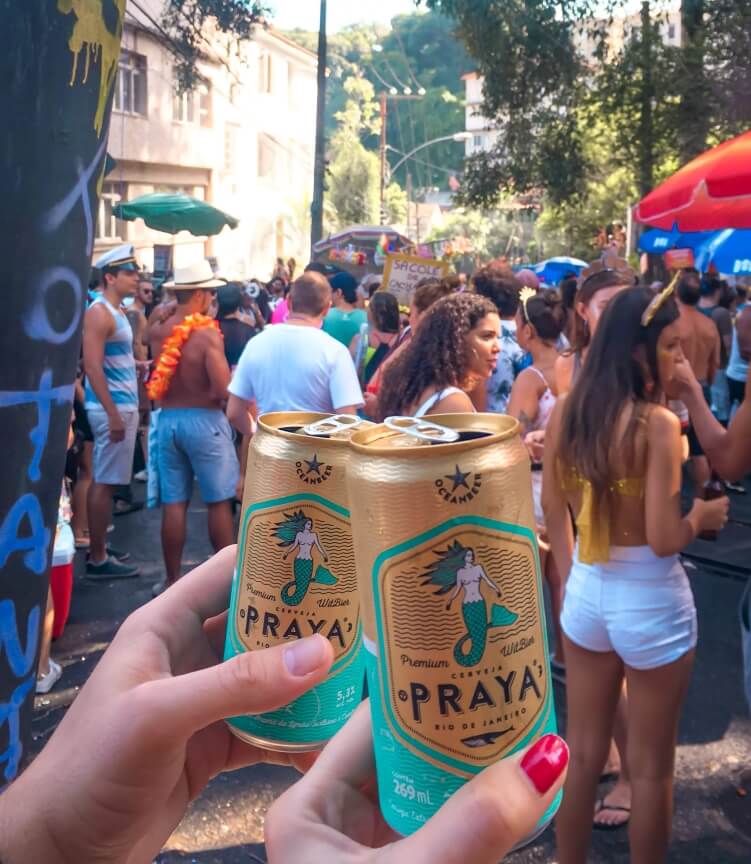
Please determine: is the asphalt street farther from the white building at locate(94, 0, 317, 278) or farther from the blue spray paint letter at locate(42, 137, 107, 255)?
the white building at locate(94, 0, 317, 278)

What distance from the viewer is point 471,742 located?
1.02 meters

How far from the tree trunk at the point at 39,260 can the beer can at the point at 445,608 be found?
1.71 ft

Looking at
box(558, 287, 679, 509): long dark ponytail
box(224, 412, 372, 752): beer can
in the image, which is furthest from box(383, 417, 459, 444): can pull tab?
box(558, 287, 679, 509): long dark ponytail

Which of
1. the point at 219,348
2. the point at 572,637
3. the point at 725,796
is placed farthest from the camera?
the point at 219,348

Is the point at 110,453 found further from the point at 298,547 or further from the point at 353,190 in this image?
the point at 353,190

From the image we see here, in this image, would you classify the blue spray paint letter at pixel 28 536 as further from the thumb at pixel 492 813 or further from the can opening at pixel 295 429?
the thumb at pixel 492 813

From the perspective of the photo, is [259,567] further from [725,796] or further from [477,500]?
[725,796]

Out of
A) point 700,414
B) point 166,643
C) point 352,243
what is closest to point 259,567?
point 166,643

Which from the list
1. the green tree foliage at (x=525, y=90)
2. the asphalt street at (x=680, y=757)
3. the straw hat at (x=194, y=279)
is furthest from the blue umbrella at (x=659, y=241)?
the straw hat at (x=194, y=279)

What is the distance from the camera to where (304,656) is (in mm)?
1062

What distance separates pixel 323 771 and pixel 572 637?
1702mm

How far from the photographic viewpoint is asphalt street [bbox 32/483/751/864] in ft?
9.85

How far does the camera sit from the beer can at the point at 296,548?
1.21m

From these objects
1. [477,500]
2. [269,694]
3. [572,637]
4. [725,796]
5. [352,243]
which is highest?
[352,243]
